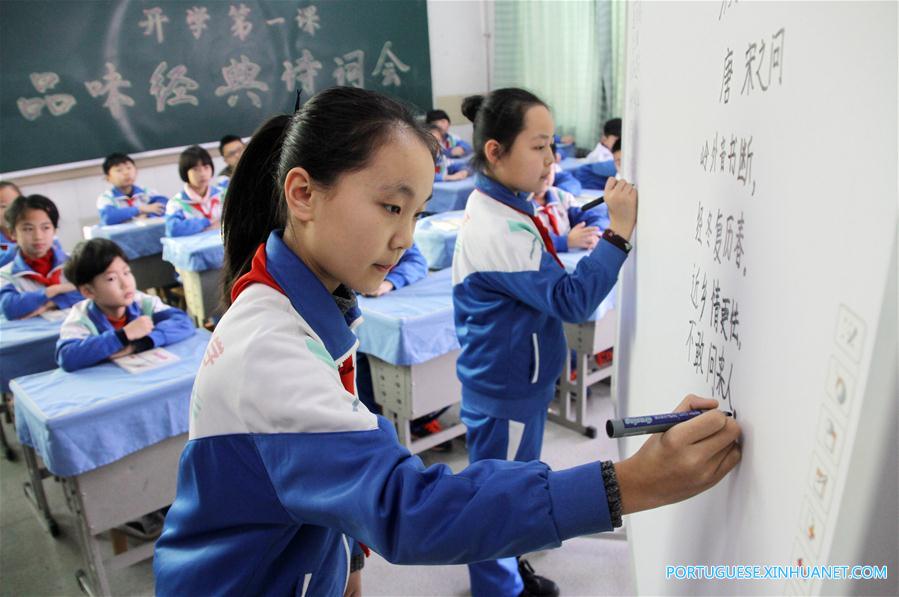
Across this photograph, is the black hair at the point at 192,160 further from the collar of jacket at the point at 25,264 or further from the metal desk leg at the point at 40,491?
the metal desk leg at the point at 40,491

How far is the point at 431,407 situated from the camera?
8.43 ft

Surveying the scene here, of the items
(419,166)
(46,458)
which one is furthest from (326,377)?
(46,458)

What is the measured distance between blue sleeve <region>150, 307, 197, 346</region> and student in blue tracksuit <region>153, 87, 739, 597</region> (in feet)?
4.92

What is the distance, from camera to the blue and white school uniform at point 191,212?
3977mm

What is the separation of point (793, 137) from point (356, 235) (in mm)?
461

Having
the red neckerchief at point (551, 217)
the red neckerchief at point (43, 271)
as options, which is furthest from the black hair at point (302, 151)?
the red neckerchief at point (43, 271)

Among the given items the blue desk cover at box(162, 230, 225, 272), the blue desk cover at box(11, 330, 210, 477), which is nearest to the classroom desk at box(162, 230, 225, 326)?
the blue desk cover at box(162, 230, 225, 272)

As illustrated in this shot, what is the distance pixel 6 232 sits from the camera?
3.53 meters

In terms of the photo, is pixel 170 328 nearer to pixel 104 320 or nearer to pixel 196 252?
pixel 104 320

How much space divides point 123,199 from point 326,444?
4.50 metres

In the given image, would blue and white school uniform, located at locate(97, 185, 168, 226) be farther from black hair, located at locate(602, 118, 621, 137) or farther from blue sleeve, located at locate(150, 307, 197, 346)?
black hair, located at locate(602, 118, 621, 137)

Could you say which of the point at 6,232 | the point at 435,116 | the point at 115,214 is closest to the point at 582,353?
the point at 6,232

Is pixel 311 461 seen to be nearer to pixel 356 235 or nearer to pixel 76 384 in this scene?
pixel 356 235

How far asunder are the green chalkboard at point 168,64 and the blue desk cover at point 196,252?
1.82 metres
